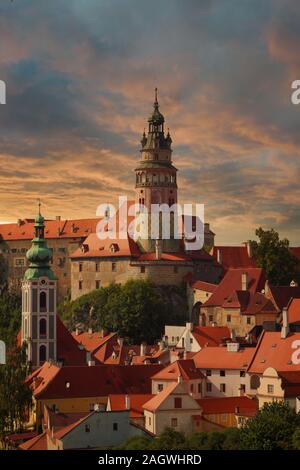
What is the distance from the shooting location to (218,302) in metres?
77.0

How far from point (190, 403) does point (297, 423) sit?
661 cm

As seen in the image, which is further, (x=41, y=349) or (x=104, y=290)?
(x=104, y=290)

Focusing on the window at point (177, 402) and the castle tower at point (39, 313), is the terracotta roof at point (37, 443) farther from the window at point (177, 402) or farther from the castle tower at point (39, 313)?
the castle tower at point (39, 313)

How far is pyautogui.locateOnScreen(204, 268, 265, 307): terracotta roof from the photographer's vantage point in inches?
3041

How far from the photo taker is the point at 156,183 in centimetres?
8688

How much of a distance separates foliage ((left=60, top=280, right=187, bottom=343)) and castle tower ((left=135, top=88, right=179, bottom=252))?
3807 mm

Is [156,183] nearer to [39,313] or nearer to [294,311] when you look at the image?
[39,313]

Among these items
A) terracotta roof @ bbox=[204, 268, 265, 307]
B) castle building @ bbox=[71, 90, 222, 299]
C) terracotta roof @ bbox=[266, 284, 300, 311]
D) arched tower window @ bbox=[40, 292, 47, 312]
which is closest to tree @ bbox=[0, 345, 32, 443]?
arched tower window @ bbox=[40, 292, 47, 312]

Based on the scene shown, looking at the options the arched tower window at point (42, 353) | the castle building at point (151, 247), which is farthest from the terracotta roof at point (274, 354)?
the castle building at point (151, 247)

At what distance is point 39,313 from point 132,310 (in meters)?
11.8

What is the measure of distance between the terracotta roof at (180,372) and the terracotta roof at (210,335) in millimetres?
7711

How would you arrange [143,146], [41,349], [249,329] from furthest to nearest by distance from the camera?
[143,146] → [249,329] → [41,349]
